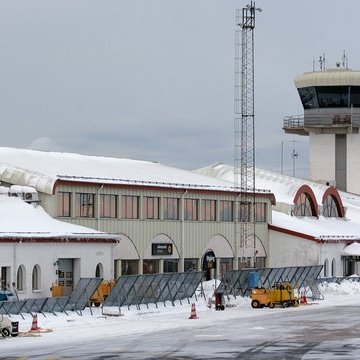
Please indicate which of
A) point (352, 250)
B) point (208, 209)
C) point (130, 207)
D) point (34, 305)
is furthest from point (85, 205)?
point (352, 250)

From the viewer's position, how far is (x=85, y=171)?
7244cm

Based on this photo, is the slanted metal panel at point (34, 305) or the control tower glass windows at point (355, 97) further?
the control tower glass windows at point (355, 97)

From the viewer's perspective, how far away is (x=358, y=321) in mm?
53062

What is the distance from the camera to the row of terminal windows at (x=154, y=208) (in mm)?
67750

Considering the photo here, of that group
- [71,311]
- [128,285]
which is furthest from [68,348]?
[128,285]

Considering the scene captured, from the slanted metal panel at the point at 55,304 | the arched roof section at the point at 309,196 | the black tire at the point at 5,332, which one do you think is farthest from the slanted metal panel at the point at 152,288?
the arched roof section at the point at 309,196

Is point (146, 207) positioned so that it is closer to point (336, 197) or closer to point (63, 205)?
point (63, 205)

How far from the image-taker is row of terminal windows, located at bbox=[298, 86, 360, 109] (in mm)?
112000

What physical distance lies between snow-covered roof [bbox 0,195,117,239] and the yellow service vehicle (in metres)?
9.26

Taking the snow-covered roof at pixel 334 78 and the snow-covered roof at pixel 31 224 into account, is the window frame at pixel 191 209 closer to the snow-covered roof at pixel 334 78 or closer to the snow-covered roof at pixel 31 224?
the snow-covered roof at pixel 31 224

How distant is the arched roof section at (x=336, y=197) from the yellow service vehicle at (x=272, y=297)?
31.7 m

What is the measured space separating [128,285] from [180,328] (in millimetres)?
9223

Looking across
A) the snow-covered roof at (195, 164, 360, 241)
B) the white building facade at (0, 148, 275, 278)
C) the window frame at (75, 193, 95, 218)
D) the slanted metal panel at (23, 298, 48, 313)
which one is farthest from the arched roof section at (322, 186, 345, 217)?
the slanted metal panel at (23, 298, 48, 313)

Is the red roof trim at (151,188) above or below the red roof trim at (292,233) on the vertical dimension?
above
